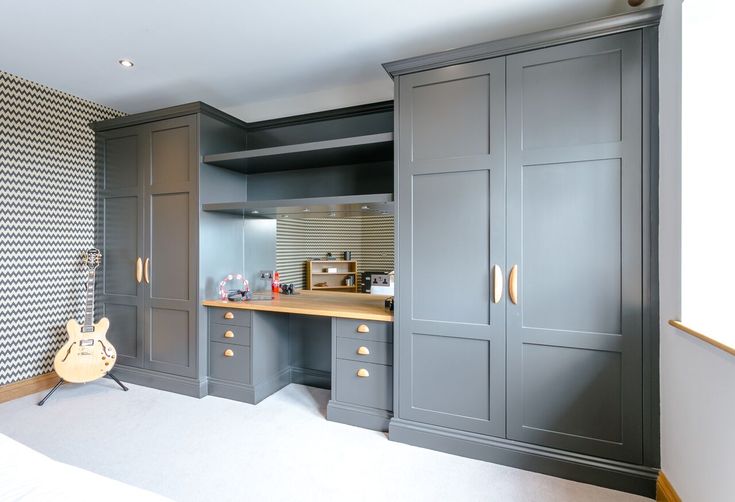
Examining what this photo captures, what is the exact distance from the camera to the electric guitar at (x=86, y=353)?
2.84m

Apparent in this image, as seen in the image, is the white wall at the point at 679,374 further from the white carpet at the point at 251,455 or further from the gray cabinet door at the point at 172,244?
the gray cabinet door at the point at 172,244

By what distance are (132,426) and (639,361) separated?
3069mm

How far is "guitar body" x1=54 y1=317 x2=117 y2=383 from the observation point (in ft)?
9.32

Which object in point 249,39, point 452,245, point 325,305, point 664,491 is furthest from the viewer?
point 325,305

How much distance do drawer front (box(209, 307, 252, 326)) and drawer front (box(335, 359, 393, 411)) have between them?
2.83 ft

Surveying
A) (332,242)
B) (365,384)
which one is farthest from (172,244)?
(365,384)

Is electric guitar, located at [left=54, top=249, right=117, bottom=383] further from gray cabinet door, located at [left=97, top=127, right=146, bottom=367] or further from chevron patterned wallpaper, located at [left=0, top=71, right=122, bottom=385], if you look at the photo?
chevron patterned wallpaper, located at [left=0, top=71, right=122, bottom=385]

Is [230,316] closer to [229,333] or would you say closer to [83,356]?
[229,333]

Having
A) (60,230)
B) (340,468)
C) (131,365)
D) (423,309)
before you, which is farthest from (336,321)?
(60,230)

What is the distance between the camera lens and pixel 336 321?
2.56 meters

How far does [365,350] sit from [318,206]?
1066 mm

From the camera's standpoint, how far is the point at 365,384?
2482mm

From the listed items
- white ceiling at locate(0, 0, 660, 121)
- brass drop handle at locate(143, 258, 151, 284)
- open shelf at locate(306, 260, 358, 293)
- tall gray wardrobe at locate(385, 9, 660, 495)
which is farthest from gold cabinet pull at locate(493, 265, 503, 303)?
brass drop handle at locate(143, 258, 151, 284)

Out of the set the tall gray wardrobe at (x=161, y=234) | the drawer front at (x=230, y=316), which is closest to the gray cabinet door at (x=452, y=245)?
the drawer front at (x=230, y=316)
